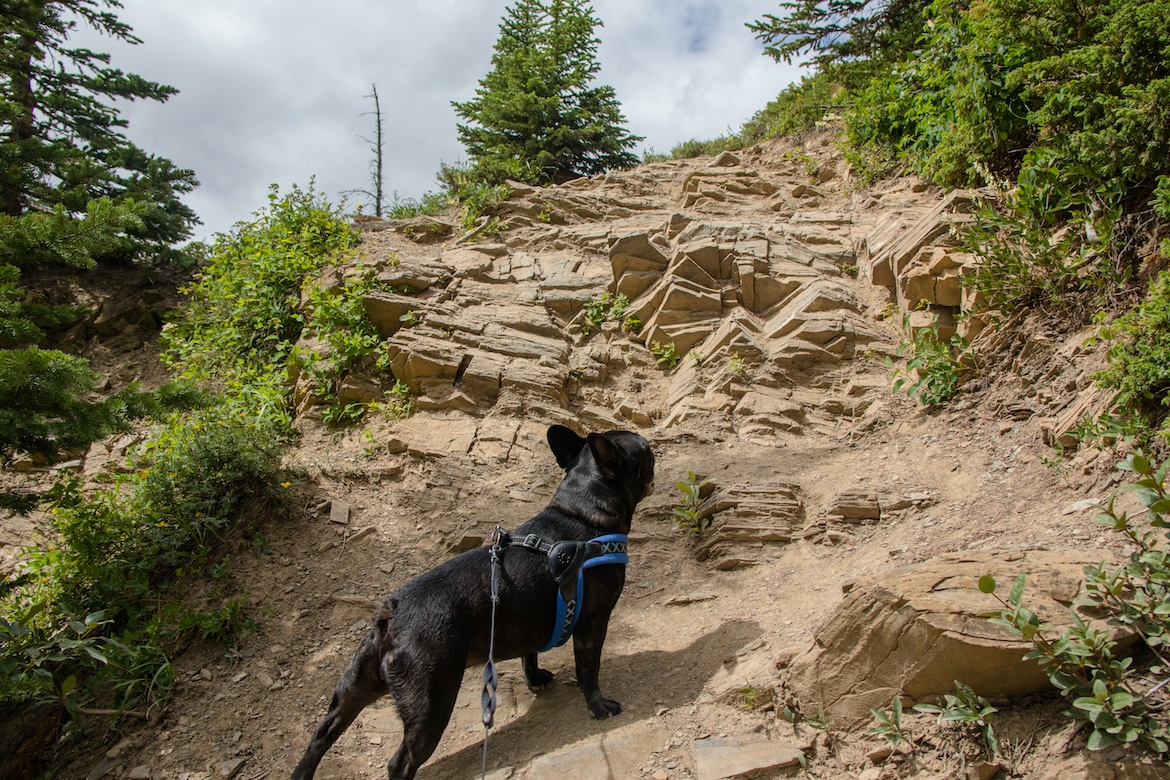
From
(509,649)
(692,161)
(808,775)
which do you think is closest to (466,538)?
(509,649)

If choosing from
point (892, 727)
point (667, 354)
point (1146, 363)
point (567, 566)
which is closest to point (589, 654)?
point (567, 566)

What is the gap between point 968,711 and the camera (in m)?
2.69

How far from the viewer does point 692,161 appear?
15.1 m

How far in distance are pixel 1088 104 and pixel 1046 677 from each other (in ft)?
17.7

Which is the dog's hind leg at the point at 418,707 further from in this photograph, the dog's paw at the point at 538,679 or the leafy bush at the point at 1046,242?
the leafy bush at the point at 1046,242

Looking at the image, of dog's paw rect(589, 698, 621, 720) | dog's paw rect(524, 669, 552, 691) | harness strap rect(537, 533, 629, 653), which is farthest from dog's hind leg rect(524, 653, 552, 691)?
dog's paw rect(589, 698, 621, 720)

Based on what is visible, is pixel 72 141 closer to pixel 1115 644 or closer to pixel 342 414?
pixel 342 414

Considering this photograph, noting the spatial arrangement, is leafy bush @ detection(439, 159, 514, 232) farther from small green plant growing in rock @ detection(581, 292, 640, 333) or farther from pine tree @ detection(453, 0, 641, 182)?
small green plant growing in rock @ detection(581, 292, 640, 333)

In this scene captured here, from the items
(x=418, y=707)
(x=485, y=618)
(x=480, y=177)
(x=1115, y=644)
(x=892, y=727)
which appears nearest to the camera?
(x=1115, y=644)

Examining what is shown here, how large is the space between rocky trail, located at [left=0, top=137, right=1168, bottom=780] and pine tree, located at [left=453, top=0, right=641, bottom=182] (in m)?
3.94

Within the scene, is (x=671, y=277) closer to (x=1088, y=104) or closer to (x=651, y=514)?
(x=651, y=514)

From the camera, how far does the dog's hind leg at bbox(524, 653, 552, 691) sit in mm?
4145

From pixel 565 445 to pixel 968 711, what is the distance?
2.65 metres

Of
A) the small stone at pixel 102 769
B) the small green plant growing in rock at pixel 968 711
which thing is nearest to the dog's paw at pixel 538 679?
Result: the small green plant growing in rock at pixel 968 711
